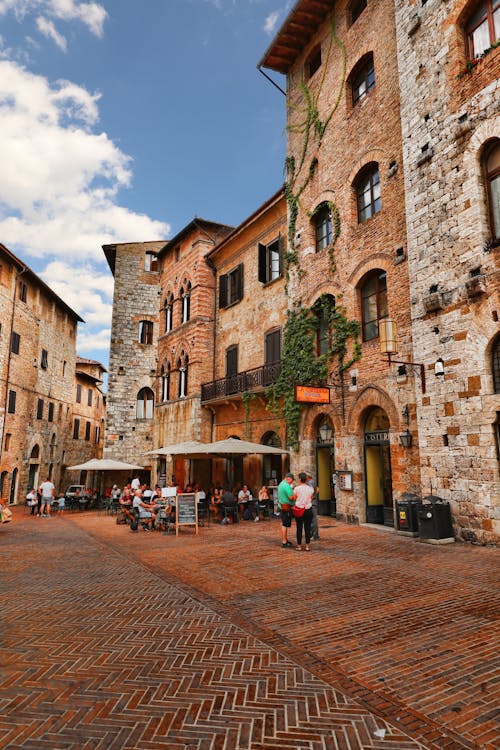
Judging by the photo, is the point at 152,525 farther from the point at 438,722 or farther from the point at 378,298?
the point at 438,722

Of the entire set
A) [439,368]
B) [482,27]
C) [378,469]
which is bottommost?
[378,469]

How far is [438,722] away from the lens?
10.9 feet

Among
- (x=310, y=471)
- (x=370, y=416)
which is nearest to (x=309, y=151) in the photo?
(x=370, y=416)

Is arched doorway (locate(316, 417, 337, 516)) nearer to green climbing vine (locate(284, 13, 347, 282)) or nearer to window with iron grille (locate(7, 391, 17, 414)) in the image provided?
green climbing vine (locate(284, 13, 347, 282))

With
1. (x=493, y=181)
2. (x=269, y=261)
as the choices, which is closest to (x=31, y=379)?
(x=269, y=261)

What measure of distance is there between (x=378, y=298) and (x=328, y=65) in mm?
9837

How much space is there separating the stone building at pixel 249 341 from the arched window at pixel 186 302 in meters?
2.04

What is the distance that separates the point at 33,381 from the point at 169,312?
9.19m

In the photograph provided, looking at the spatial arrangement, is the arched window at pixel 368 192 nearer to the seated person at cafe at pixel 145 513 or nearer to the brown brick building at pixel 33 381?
the seated person at cafe at pixel 145 513

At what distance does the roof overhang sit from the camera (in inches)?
680

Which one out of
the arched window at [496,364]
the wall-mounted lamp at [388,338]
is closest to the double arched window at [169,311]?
the wall-mounted lamp at [388,338]

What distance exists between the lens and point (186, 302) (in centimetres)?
2595

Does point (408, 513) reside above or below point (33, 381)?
below

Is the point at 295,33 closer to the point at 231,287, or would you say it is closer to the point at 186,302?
the point at 231,287
